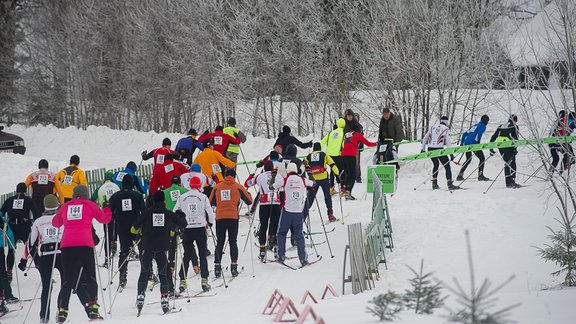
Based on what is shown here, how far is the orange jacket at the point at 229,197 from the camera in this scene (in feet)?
45.8

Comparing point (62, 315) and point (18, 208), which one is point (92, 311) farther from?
point (18, 208)

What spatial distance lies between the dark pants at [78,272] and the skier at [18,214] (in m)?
3.07

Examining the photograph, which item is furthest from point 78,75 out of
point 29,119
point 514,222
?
point 514,222

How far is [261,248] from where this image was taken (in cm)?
1505

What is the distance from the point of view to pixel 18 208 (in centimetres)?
1402

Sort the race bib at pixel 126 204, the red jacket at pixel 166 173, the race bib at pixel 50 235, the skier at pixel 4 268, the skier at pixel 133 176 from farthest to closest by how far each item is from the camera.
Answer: the red jacket at pixel 166 173
the skier at pixel 133 176
the race bib at pixel 126 204
the skier at pixel 4 268
the race bib at pixel 50 235

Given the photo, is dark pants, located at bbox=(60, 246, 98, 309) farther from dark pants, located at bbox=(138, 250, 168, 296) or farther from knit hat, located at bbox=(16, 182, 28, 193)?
knit hat, located at bbox=(16, 182, 28, 193)

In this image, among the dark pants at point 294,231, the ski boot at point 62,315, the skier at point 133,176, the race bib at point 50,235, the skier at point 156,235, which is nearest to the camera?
the ski boot at point 62,315

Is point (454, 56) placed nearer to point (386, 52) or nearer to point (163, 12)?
point (386, 52)

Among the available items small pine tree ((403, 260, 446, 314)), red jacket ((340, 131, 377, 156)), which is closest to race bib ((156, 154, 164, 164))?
red jacket ((340, 131, 377, 156))

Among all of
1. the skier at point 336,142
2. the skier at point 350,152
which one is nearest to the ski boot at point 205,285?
the skier at point 336,142

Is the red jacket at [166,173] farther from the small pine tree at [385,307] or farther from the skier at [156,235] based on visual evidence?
the small pine tree at [385,307]

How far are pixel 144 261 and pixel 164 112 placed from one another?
31.7 meters

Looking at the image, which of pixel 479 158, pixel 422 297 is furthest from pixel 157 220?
pixel 479 158
